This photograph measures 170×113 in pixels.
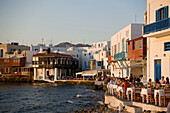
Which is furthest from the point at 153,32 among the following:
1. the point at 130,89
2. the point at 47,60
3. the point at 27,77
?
the point at 27,77

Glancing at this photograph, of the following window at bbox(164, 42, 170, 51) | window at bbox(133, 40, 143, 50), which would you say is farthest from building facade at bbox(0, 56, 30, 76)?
window at bbox(164, 42, 170, 51)

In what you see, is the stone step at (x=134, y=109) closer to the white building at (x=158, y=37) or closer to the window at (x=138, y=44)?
the white building at (x=158, y=37)

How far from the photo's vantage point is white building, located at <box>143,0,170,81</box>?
2044 cm

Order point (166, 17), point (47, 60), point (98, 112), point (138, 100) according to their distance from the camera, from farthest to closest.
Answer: point (47, 60)
point (166, 17)
point (98, 112)
point (138, 100)

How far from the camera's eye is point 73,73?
67.2 metres

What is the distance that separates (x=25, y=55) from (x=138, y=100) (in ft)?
200

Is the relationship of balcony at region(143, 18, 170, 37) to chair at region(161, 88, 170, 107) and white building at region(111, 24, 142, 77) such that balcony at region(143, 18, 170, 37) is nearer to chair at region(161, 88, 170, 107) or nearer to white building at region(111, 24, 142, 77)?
chair at region(161, 88, 170, 107)

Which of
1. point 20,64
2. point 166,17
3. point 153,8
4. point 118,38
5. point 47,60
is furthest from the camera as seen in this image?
point 20,64

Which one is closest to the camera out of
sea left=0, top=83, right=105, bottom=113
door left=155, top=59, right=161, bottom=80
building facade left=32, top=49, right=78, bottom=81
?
sea left=0, top=83, right=105, bottom=113

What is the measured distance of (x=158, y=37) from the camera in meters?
21.8

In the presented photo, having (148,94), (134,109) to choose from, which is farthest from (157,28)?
(134,109)

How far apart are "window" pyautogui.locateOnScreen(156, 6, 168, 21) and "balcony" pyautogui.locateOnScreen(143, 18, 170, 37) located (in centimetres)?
120

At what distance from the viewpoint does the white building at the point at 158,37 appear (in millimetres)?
20444

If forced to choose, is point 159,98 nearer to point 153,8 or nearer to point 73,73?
point 153,8
